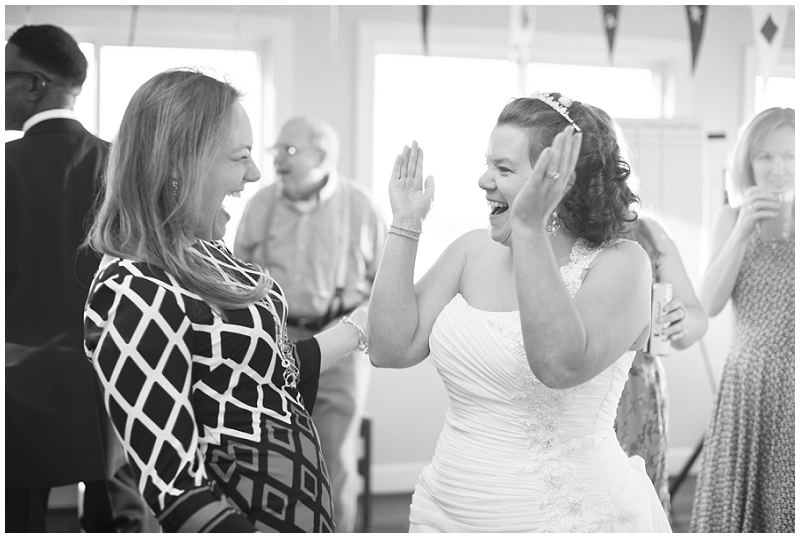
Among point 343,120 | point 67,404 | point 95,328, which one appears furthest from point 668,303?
point 343,120

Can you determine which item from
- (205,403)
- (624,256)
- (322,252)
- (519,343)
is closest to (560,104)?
(624,256)

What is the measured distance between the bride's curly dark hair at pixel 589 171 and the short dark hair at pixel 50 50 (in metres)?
1.15

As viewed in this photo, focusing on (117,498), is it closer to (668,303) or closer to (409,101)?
(668,303)

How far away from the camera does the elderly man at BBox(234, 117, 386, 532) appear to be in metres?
3.36

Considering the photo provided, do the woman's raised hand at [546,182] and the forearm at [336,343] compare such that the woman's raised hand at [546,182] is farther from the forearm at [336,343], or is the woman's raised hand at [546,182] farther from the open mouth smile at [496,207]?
the forearm at [336,343]

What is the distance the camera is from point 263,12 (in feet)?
12.8

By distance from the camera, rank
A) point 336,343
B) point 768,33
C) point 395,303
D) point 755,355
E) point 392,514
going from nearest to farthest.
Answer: point 395,303 → point 336,343 → point 755,355 → point 768,33 → point 392,514

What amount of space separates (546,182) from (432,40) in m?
3.10

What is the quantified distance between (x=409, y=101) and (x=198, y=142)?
3040 mm

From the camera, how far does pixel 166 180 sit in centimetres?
124

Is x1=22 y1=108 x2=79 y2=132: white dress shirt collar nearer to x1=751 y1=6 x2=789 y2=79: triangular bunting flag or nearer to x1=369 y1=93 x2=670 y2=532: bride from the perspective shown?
x1=369 y1=93 x2=670 y2=532: bride

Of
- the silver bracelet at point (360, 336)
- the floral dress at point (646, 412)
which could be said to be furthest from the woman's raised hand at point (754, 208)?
the silver bracelet at point (360, 336)

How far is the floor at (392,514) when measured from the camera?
11.8 feet

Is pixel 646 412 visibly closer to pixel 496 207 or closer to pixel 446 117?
pixel 496 207
